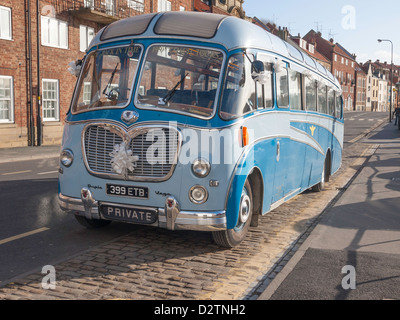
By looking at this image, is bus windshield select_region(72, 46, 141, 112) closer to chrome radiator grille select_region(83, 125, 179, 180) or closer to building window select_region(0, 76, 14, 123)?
Result: chrome radiator grille select_region(83, 125, 179, 180)

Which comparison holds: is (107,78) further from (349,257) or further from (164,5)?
(164,5)

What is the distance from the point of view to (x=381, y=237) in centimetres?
691

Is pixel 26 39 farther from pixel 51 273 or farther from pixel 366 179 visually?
pixel 51 273

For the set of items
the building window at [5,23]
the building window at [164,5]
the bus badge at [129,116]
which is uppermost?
→ the building window at [164,5]

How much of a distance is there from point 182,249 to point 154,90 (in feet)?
6.71

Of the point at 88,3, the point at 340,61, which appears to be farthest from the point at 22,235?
the point at 340,61

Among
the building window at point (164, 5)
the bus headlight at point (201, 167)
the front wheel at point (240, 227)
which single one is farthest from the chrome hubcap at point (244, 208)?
the building window at point (164, 5)

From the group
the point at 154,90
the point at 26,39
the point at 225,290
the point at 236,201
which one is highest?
the point at 26,39

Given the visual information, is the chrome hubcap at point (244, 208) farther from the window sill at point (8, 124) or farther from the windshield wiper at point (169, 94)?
the window sill at point (8, 124)

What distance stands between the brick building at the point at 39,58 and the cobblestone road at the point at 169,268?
1773 cm

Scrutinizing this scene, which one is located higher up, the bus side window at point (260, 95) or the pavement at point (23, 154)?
the bus side window at point (260, 95)

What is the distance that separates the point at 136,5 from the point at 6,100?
12.6 metres

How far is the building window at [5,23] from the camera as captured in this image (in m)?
21.8

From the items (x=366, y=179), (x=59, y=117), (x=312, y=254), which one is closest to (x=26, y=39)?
(x=59, y=117)
